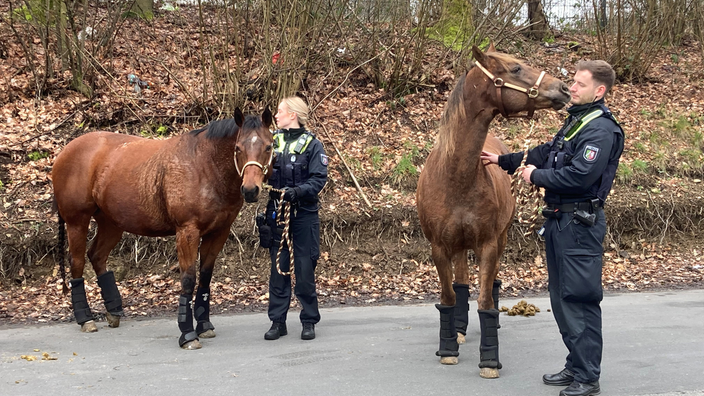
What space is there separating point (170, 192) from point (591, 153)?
3719 millimetres

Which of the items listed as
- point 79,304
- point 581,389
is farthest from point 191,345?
point 581,389

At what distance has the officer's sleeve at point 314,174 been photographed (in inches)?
222

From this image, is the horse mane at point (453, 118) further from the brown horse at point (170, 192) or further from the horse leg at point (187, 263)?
the horse leg at point (187, 263)

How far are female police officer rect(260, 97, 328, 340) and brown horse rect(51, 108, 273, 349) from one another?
1.14 feet

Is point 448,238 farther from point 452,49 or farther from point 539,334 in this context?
point 452,49

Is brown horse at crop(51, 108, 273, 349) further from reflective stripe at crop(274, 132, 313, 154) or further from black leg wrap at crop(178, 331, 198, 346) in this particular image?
reflective stripe at crop(274, 132, 313, 154)

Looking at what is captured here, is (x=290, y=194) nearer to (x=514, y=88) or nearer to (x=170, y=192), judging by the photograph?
(x=170, y=192)

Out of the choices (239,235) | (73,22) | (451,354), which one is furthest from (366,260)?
(73,22)

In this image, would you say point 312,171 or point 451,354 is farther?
point 312,171

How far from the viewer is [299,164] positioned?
579cm

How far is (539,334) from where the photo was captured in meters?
5.80

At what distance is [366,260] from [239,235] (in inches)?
72.2

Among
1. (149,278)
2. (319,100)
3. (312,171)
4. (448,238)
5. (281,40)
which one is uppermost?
(281,40)

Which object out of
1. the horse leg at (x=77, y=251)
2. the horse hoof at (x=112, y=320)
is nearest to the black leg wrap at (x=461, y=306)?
the horse hoof at (x=112, y=320)
